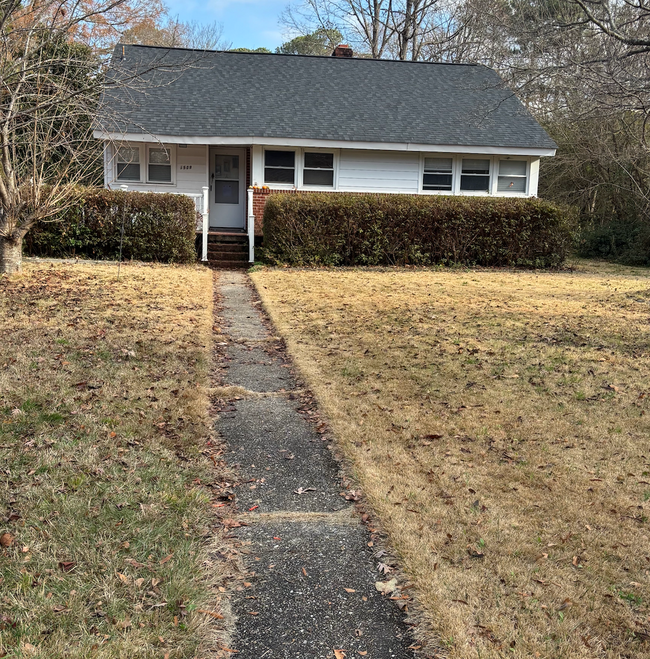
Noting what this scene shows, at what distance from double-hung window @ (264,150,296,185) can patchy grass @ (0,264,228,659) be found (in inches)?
421

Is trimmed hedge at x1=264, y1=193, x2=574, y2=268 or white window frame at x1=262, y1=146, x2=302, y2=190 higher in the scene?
white window frame at x1=262, y1=146, x2=302, y2=190

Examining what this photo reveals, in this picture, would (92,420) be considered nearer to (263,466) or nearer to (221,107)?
(263,466)

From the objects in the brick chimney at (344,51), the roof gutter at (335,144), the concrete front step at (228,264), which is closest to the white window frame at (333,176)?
the roof gutter at (335,144)

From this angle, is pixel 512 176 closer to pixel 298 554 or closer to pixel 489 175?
pixel 489 175

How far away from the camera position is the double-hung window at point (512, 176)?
18.8 meters

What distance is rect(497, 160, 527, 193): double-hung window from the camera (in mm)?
18797

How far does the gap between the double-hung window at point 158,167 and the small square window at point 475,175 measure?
8.44m

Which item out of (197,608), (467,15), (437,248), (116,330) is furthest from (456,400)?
(467,15)

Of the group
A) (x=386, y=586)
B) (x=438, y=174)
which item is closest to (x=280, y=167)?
(x=438, y=174)

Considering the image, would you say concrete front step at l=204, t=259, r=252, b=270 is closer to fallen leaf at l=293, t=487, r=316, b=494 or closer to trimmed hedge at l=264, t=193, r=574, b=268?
trimmed hedge at l=264, t=193, r=574, b=268

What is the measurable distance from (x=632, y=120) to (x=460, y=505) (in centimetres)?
2100

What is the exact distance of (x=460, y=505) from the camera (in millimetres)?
3859

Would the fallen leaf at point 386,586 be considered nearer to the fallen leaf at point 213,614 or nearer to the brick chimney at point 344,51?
the fallen leaf at point 213,614

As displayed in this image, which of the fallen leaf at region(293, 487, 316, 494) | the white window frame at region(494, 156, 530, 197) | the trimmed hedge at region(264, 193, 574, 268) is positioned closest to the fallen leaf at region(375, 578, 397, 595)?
the fallen leaf at region(293, 487, 316, 494)
